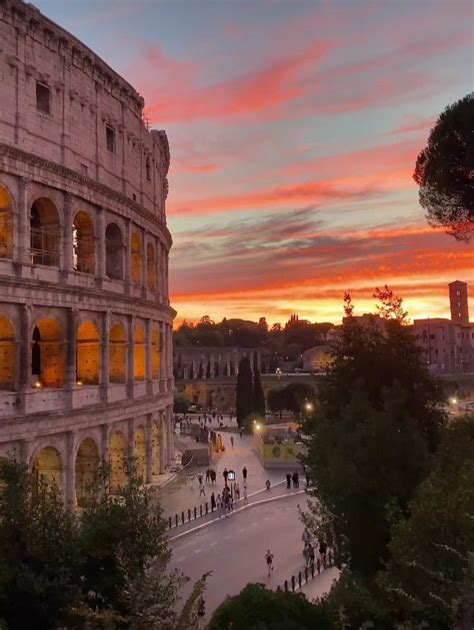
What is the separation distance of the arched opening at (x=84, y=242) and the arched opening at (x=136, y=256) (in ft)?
12.8

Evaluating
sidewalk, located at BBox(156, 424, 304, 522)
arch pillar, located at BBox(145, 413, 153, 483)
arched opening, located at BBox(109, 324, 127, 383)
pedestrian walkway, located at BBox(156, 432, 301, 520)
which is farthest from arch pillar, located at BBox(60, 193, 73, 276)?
pedestrian walkway, located at BBox(156, 432, 301, 520)

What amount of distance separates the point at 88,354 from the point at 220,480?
1212 cm

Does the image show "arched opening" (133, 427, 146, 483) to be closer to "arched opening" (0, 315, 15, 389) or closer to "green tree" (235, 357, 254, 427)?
"arched opening" (0, 315, 15, 389)

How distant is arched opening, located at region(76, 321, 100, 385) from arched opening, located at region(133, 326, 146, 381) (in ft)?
13.0

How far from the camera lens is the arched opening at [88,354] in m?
23.4

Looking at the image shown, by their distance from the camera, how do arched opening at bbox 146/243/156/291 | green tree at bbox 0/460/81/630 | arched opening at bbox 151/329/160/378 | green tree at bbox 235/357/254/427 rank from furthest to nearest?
green tree at bbox 235/357/254/427 → arched opening at bbox 146/243/156/291 → arched opening at bbox 151/329/160/378 → green tree at bbox 0/460/81/630

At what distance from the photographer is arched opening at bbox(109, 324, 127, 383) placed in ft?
83.4

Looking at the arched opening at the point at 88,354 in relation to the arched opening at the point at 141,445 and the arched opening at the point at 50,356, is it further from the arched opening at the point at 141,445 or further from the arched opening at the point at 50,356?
the arched opening at the point at 141,445

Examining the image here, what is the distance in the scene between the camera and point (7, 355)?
19609 millimetres

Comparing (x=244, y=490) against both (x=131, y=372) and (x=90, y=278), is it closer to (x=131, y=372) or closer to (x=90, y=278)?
(x=131, y=372)

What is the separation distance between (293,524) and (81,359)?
1020 cm

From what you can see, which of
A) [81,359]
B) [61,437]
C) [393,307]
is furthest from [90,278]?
[393,307]

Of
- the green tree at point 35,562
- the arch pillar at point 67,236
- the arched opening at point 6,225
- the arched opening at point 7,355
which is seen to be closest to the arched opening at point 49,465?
the arched opening at point 7,355

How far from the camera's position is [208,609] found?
15414 mm
